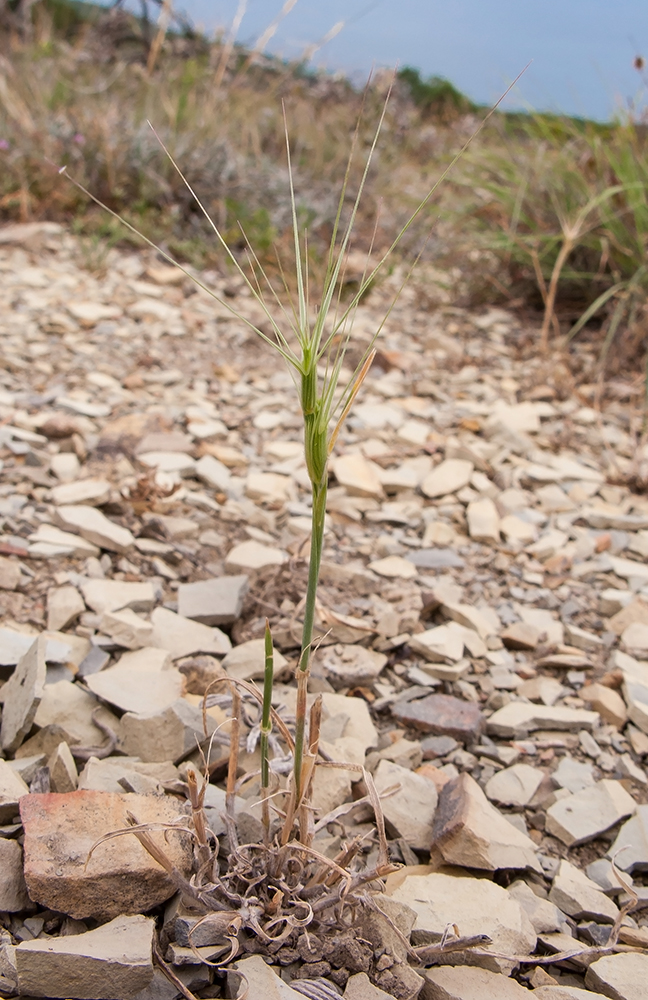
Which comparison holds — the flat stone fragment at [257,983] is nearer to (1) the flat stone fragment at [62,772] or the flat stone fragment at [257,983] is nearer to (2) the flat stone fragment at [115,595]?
(1) the flat stone fragment at [62,772]

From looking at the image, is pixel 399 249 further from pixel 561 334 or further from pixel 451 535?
pixel 451 535

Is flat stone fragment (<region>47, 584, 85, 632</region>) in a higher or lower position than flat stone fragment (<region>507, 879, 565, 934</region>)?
lower

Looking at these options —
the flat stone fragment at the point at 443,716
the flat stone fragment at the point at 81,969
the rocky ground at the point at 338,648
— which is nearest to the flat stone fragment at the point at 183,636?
the rocky ground at the point at 338,648

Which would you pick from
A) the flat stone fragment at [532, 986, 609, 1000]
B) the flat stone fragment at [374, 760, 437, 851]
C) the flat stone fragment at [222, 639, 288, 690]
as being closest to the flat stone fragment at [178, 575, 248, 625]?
the flat stone fragment at [222, 639, 288, 690]

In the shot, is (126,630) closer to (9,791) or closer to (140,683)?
(140,683)

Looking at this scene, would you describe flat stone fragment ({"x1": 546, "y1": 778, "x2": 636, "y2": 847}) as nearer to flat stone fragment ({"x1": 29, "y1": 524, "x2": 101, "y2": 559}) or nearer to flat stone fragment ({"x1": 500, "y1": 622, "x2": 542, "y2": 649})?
flat stone fragment ({"x1": 500, "y1": 622, "x2": 542, "y2": 649})

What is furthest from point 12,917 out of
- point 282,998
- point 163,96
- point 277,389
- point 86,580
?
point 163,96

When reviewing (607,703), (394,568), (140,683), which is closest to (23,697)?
(140,683)
